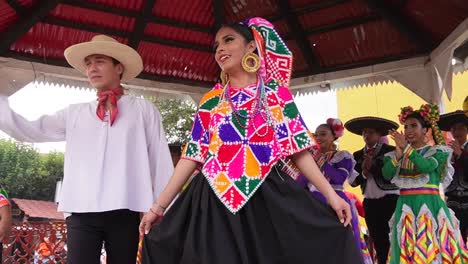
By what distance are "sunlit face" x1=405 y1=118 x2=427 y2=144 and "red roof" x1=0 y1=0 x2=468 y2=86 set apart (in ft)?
4.61

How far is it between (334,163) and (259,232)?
3.31 m

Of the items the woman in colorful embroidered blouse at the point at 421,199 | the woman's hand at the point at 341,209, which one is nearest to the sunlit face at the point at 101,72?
the woman's hand at the point at 341,209

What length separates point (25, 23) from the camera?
18.6 feet

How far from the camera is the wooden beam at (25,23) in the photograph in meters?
5.59

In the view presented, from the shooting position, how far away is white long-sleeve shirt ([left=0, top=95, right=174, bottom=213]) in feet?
8.77

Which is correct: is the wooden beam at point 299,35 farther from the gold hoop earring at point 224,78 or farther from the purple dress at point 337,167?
the gold hoop earring at point 224,78

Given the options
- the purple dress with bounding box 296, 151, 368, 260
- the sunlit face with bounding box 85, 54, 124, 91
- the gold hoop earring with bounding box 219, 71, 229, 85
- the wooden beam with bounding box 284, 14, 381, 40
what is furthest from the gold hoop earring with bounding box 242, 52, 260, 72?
the wooden beam with bounding box 284, 14, 381, 40

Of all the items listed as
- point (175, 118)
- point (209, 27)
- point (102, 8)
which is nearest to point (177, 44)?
point (209, 27)

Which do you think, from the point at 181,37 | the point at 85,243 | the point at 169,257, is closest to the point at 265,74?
the point at 169,257

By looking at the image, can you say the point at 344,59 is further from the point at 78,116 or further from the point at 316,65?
the point at 78,116

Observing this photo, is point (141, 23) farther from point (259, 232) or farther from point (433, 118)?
point (259, 232)

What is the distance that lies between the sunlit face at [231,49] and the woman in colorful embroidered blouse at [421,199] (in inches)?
110

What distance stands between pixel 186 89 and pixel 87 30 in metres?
1.74

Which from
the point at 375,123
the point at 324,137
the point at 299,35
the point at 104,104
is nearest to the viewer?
the point at 104,104
